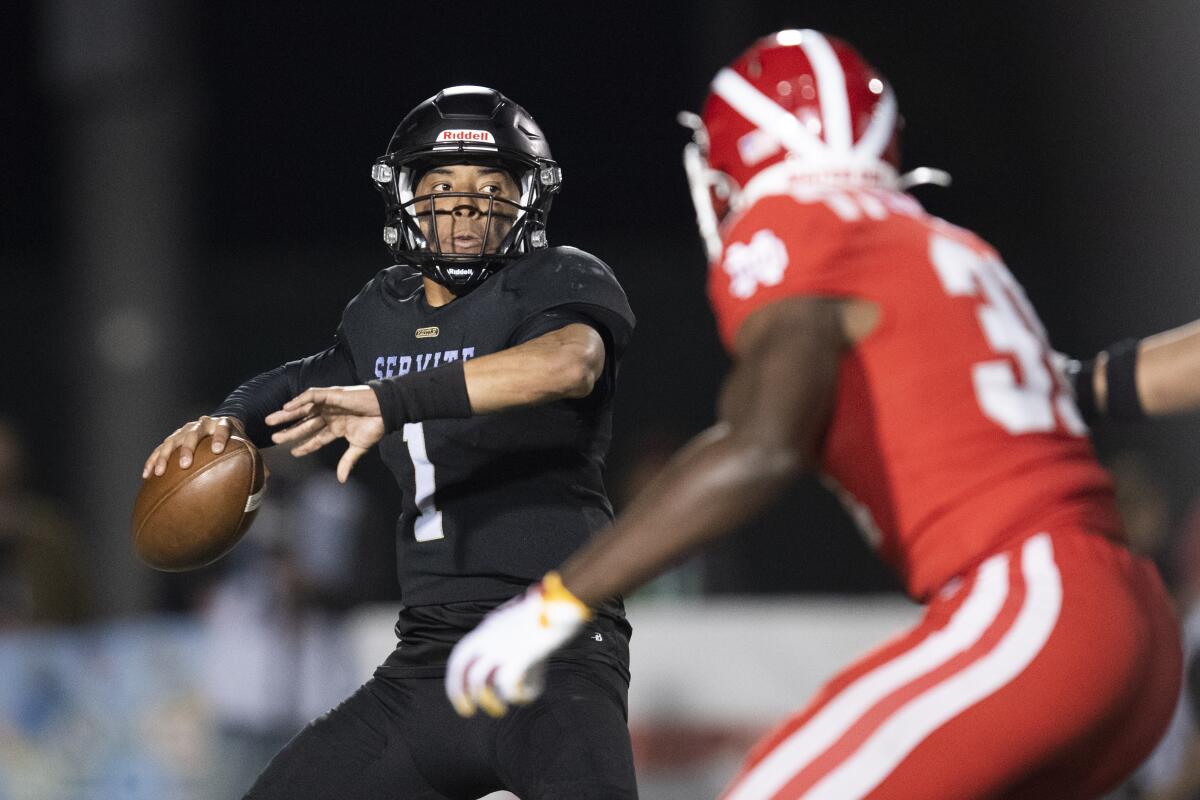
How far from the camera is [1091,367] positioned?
3021 mm

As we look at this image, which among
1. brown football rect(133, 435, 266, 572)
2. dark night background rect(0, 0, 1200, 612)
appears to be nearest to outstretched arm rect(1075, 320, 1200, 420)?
brown football rect(133, 435, 266, 572)

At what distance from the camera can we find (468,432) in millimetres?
3516

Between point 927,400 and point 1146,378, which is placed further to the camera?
point 1146,378

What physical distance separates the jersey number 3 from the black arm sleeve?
169 cm

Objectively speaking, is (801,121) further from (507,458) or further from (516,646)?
(507,458)

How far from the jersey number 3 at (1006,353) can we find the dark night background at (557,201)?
6.06 meters

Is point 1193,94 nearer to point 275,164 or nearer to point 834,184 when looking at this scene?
point 834,184

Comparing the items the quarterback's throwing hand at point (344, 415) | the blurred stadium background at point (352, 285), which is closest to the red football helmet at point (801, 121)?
the quarterback's throwing hand at point (344, 415)

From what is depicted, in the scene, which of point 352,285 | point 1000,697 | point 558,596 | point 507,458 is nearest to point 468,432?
point 507,458

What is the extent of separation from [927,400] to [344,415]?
123cm

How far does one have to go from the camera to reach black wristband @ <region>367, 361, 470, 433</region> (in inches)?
124

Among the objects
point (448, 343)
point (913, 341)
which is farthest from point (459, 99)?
point (913, 341)

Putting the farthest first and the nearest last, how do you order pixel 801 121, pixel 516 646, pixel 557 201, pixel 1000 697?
pixel 557 201 → pixel 801 121 → pixel 516 646 → pixel 1000 697

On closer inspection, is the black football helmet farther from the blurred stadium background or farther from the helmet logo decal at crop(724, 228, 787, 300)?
the blurred stadium background
